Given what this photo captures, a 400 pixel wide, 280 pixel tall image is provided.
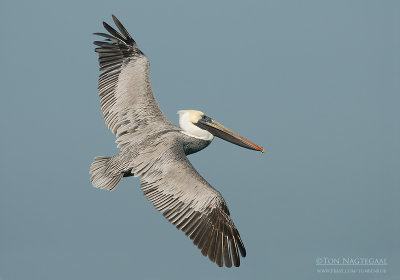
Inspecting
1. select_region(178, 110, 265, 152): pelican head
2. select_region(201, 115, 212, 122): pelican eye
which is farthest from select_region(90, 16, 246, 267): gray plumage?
select_region(201, 115, 212, 122): pelican eye

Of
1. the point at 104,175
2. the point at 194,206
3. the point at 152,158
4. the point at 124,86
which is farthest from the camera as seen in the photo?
the point at 124,86

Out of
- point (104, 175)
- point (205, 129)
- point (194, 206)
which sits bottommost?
point (194, 206)

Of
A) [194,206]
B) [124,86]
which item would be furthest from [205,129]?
[194,206]

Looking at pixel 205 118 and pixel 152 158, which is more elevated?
pixel 205 118

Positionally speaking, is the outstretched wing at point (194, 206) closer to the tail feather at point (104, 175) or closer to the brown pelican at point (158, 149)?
the brown pelican at point (158, 149)

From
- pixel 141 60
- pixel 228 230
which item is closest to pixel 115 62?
pixel 141 60

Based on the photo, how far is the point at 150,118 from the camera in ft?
43.3

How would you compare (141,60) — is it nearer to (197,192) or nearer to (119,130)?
(119,130)

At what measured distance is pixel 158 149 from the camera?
12094mm

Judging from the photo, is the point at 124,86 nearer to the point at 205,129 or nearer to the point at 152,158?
the point at 205,129

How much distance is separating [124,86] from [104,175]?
2436 mm

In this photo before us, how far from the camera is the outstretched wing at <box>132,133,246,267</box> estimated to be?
1094 centimetres

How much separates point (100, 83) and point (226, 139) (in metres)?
2.92

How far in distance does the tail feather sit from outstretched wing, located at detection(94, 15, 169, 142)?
2.93 ft
